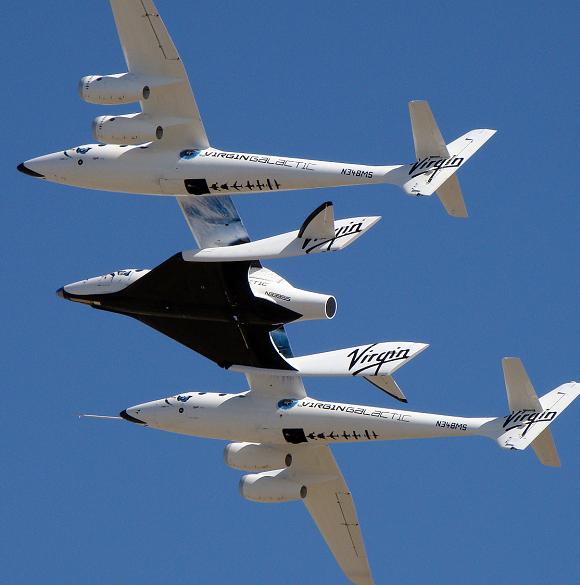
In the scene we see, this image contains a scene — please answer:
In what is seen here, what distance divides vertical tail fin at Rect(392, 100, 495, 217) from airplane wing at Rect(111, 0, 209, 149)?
7.17 meters

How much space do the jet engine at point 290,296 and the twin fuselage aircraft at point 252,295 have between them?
0.04 meters

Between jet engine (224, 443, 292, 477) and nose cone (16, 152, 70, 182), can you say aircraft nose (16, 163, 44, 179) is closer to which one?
nose cone (16, 152, 70, 182)

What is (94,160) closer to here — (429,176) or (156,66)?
(156,66)

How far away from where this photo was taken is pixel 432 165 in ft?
264

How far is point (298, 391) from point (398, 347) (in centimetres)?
449

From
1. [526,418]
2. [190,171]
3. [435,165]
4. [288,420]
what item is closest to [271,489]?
[288,420]

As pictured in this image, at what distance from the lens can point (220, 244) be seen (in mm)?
85812

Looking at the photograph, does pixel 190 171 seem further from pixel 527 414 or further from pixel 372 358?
pixel 527 414

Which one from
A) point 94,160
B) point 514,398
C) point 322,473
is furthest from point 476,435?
point 94,160

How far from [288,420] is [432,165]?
10531 mm

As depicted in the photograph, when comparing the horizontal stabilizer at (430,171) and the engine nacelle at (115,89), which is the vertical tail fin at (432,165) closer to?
the horizontal stabilizer at (430,171)

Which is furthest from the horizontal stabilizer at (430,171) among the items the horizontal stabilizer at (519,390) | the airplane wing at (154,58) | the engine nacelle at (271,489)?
the engine nacelle at (271,489)

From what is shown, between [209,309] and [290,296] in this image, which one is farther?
[209,309]

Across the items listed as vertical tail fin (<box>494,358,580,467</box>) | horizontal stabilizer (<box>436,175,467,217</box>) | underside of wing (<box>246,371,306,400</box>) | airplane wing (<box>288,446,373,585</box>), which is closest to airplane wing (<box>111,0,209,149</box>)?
horizontal stabilizer (<box>436,175,467,217</box>)
